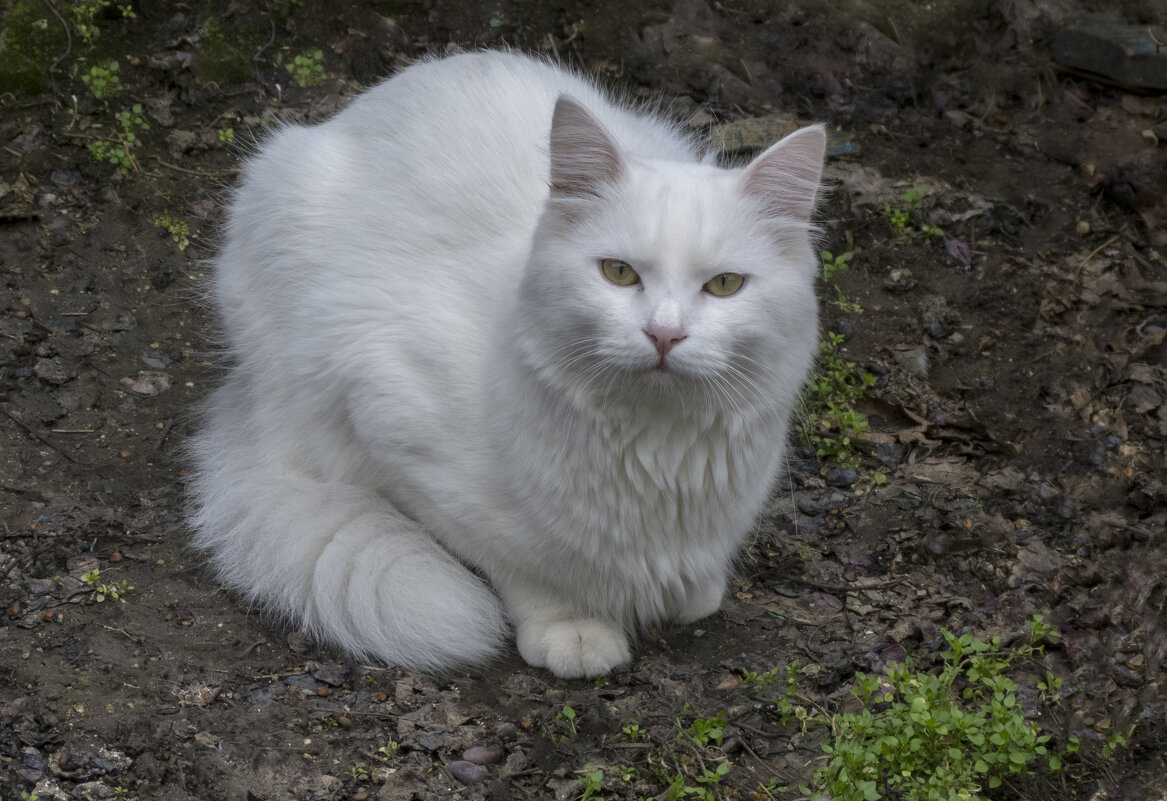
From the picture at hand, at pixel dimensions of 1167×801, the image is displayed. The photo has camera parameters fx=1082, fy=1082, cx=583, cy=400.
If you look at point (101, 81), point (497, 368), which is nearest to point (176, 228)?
point (101, 81)

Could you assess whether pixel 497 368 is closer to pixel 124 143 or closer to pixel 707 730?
pixel 707 730

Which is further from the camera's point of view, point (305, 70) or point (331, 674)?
point (305, 70)

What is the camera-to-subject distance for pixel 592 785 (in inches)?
100.0

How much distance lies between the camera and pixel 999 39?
5500 mm

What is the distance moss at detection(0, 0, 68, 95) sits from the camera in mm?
4695

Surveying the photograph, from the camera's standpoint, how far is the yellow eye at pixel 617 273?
8.46 ft

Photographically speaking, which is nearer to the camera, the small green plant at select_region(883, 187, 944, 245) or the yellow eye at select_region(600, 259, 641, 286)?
the yellow eye at select_region(600, 259, 641, 286)

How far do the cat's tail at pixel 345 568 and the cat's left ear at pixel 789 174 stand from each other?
1.40 meters

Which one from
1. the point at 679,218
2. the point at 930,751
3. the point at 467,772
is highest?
the point at 679,218

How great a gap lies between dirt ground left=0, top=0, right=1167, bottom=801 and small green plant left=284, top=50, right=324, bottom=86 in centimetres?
5

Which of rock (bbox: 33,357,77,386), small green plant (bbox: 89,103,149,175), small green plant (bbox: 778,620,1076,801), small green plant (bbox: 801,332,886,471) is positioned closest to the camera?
small green plant (bbox: 778,620,1076,801)

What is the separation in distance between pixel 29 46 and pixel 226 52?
2.70ft

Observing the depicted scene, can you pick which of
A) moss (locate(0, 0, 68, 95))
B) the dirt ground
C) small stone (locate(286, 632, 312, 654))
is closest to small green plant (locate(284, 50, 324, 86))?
the dirt ground

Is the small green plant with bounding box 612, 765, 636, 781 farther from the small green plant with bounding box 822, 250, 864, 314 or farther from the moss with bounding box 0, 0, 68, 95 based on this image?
the moss with bounding box 0, 0, 68, 95
